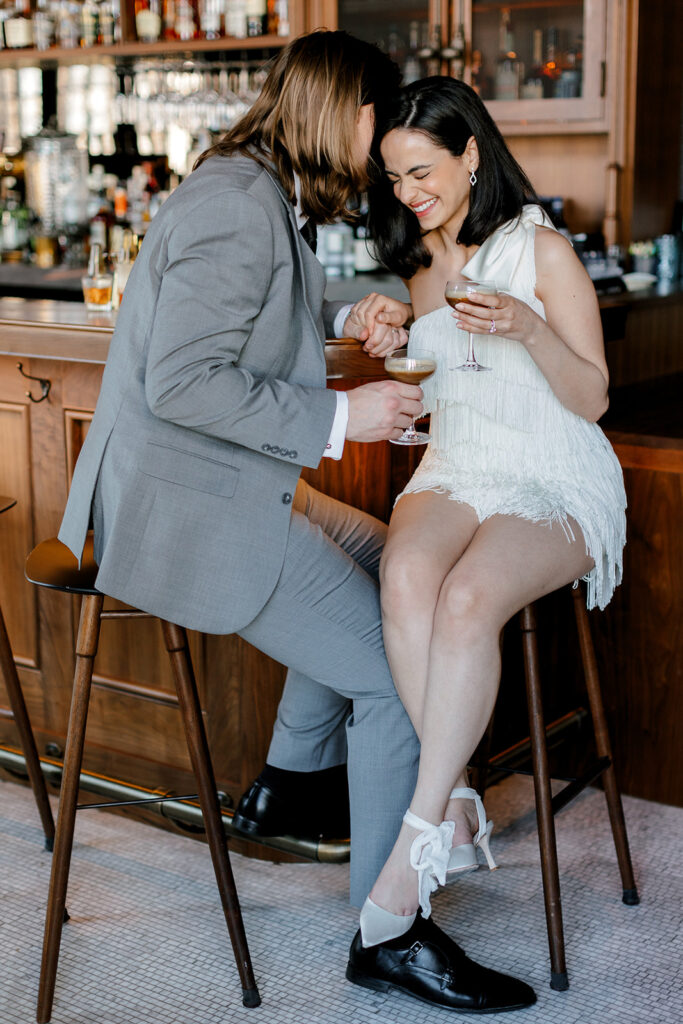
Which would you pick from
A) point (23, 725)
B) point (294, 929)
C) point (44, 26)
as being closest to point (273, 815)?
point (294, 929)

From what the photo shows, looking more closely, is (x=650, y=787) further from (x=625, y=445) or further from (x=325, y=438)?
(x=325, y=438)

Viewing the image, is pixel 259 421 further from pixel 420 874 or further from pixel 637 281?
pixel 637 281

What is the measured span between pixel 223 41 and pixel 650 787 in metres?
3.34

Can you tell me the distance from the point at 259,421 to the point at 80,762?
2.03 feet

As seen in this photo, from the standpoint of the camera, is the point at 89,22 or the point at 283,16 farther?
the point at 89,22

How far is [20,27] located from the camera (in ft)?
17.1

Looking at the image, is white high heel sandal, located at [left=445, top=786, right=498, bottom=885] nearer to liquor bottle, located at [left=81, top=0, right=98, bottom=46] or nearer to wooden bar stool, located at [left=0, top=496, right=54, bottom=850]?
wooden bar stool, located at [left=0, top=496, right=54, bottom=850]

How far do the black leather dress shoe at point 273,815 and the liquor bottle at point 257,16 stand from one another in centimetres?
333

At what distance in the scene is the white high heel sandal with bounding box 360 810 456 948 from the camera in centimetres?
191

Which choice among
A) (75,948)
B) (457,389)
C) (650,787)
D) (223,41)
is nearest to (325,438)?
(457,389)

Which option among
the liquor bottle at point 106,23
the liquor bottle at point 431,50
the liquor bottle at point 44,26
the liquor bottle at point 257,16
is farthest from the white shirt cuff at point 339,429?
the liquor bottle at point 44,26

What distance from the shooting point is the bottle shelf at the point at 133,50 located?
15.1 feet

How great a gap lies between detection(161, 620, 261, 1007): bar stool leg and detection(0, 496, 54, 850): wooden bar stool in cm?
56

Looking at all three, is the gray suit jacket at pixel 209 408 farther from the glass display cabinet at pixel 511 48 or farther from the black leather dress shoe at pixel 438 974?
the glass display cabinet at pixel 511 48
